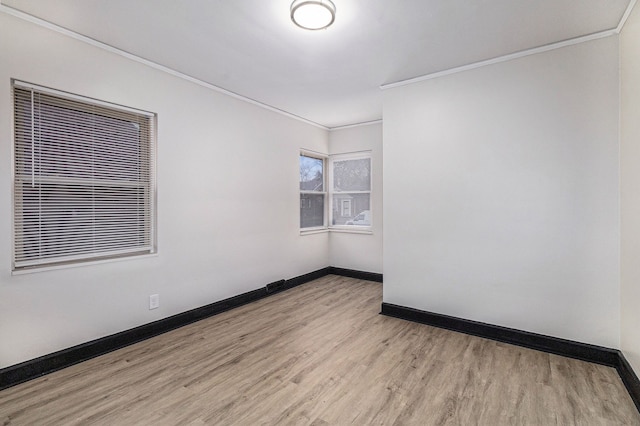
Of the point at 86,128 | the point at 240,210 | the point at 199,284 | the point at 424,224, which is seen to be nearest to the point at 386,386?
the point at 424,224

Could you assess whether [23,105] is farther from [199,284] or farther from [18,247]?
[199,284]

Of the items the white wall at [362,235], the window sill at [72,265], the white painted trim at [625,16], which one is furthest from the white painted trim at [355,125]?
the window sill at [72,265]

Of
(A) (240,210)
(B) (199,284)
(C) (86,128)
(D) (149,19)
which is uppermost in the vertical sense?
(D) (149,19)

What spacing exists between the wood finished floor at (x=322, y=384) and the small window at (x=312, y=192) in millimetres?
2347

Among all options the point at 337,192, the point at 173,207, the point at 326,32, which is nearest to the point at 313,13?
the point at 326,32

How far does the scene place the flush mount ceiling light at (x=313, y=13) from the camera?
200cm

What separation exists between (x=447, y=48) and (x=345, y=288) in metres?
3.36

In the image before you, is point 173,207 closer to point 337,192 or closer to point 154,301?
Result: point 154,301

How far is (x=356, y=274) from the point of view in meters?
5.23

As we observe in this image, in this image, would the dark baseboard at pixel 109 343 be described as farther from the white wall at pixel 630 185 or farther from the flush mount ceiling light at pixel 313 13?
the white wall at pixel 630 185

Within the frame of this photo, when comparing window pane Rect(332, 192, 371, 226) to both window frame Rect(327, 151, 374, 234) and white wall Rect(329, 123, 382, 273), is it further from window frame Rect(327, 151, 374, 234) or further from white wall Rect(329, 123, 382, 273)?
white wall Rect(329, 123, 382, 273)

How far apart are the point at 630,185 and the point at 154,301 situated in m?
4.06

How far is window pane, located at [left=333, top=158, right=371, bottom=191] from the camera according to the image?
17.0 feet

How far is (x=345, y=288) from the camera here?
4.64m
